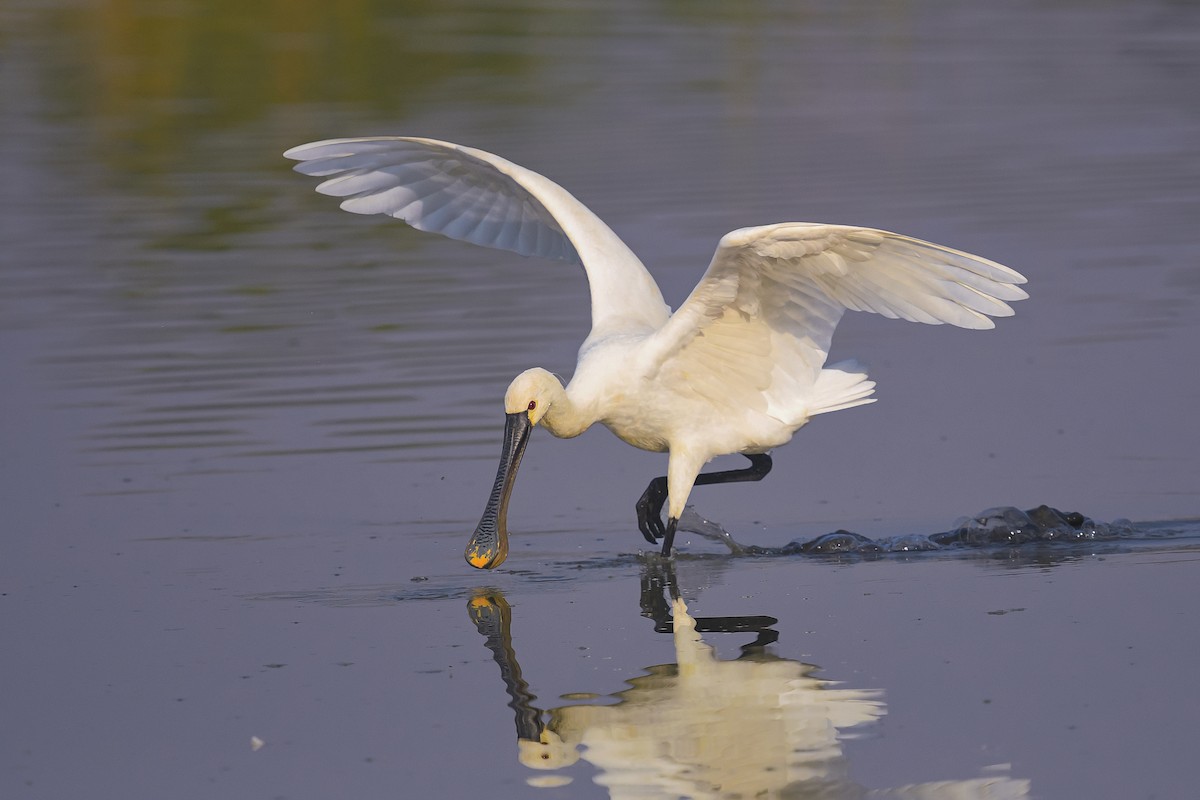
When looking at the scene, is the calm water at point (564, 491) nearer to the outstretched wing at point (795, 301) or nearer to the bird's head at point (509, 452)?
the bird's head at point (509, 452)

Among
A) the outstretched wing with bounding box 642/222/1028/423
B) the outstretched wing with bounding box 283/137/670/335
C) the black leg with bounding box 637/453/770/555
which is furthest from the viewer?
the outstretched wing with bounding box 283/137/670/335

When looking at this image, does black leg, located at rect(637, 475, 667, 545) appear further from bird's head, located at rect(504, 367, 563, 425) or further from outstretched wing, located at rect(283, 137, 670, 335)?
bird's head, located at rect(504, 367, 563, 425)

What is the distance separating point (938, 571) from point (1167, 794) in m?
2.57

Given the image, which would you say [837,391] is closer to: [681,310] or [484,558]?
[681,310]

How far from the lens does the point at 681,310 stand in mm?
8375

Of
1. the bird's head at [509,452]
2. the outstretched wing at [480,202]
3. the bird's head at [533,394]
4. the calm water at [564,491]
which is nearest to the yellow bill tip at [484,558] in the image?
the bird's head at [509,452]

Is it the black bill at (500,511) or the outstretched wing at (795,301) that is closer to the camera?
the outstretched wing at (795,301)

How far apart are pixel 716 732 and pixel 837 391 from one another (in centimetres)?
309

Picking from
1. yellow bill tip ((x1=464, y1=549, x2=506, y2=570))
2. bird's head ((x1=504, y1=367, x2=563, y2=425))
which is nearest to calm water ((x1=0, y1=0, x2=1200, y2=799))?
yellow bill tip ((x1=464, y1=549, x2=506, y2=570))

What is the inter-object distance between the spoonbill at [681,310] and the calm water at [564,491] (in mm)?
462

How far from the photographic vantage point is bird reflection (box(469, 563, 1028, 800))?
581 centimetres

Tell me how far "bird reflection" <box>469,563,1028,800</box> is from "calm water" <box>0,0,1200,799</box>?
0.05 feet

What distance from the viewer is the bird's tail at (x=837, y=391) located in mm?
9055

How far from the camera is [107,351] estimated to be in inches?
500
